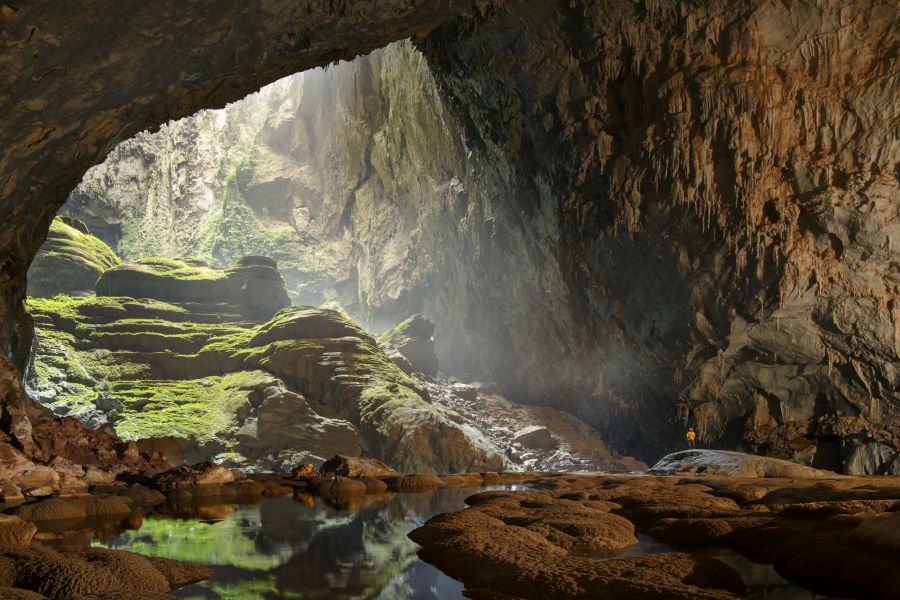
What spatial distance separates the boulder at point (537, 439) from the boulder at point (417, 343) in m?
13.6

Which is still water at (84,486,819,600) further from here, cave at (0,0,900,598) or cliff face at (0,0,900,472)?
cliff face at (0,0,900,472)

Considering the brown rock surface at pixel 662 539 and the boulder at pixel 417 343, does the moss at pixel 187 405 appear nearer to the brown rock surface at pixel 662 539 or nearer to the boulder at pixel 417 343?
the boulder at pixel 417 343

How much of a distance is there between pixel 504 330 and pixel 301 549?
36.8m

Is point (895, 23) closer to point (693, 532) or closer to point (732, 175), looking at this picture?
point (732, 175)

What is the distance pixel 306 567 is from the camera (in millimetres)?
5930

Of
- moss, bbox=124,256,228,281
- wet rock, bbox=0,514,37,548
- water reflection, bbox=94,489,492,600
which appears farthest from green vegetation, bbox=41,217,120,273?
wet rock, bbox=0,514,37,548

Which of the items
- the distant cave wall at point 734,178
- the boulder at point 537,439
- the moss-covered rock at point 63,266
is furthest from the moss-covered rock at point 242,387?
the distant cave wall at point 734,178

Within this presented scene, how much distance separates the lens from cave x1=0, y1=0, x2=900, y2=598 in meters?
6.64

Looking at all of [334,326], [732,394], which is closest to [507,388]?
[334,326]

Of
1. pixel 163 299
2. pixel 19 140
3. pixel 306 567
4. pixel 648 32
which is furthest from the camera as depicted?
pixel 163 299

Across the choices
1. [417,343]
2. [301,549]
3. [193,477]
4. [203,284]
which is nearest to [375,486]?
[193,477]

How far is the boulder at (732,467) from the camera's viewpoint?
1778 centimetres

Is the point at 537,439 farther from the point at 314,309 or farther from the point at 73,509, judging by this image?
the point at 73,509

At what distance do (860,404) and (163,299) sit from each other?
158 feet
